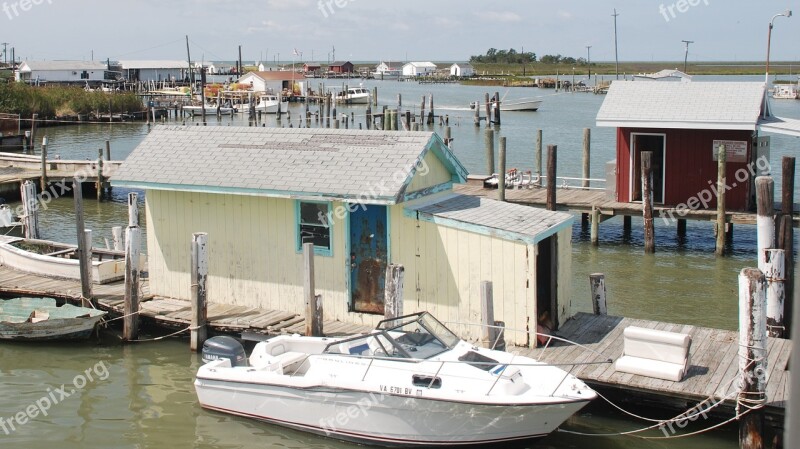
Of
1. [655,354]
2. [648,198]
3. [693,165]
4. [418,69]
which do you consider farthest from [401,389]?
[418,69]

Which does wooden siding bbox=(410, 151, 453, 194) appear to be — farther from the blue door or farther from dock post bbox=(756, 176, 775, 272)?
dock post bbox=(756, 176, 775, 272)

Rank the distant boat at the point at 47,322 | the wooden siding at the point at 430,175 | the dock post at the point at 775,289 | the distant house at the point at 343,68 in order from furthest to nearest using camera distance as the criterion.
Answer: the distant house at the point at 343,68
the distant boat at the point at 47,322
the wooden siding at the point at 430,175
the dock post at the point at 775,289

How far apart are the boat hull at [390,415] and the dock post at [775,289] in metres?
3.94

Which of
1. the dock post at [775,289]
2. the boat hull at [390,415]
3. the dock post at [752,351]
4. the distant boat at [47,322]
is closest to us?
the dock post at [752,351]

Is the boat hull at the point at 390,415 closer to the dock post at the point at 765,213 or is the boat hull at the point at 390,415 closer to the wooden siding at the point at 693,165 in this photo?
the dock post at the point at 765,213

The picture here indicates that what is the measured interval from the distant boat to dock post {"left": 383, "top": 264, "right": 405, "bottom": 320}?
618 centimetres

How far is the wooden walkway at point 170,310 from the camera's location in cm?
1584

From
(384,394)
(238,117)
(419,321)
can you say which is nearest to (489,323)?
(419,321)

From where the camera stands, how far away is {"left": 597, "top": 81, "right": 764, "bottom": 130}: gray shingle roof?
25.2 m

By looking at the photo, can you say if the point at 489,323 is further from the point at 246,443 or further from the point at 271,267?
the point at 271,267

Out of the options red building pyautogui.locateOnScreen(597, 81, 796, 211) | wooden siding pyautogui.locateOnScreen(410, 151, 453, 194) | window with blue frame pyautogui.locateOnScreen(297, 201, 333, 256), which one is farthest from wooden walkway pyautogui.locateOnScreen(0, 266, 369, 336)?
red building pyautogui.locateOnScreen(597, 81, 796, 211)

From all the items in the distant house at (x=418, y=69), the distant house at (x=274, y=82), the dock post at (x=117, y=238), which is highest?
the distant house at (x=418, y=69)

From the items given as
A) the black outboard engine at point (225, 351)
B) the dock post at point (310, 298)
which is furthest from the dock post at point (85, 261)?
the dock post at point (310, 298)

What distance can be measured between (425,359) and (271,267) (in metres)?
5.09
